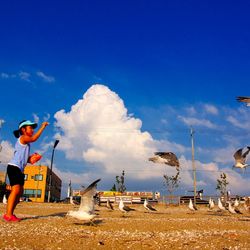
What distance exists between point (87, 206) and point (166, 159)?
7.84 meters

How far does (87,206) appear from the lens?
9.41m

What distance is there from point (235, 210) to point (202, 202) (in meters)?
21.5

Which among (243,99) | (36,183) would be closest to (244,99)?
(243,99)

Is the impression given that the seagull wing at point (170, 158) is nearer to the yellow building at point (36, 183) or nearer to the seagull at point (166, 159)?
the seagull at point (166, 159)

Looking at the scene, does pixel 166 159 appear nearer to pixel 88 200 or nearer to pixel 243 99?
pixel 243 99

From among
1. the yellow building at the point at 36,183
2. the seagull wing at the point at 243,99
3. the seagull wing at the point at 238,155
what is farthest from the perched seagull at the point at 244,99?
the yellow building at the point at 36,183

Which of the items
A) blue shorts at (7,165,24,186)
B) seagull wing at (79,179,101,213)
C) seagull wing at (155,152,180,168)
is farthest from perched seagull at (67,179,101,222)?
seagull wing at (155,152,180,168)

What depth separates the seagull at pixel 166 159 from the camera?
1638cm

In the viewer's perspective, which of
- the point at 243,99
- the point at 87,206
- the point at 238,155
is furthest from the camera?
the point at 238,155

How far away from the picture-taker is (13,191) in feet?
29.1

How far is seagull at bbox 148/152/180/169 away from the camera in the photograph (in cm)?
1638

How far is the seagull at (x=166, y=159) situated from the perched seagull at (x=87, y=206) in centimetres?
757

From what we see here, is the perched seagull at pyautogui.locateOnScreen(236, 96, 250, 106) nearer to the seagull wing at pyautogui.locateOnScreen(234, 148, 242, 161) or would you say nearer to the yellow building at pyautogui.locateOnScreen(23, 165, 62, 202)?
the seagull wing at pyautogui.locateOnScreen(234, 148, 242, 161)

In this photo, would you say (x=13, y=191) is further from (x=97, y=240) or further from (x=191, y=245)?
(x=191, y=245)
